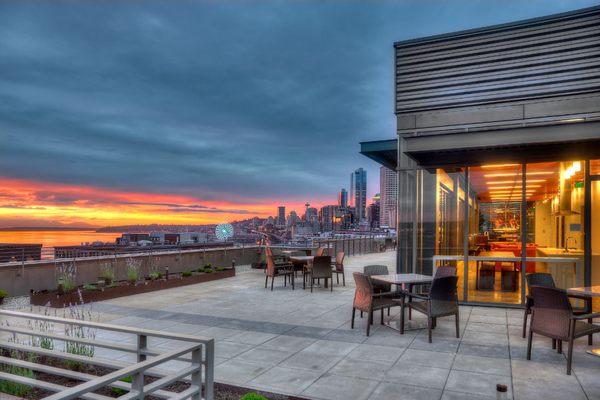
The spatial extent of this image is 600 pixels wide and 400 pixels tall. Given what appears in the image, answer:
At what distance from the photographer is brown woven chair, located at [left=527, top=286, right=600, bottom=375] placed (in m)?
4.62

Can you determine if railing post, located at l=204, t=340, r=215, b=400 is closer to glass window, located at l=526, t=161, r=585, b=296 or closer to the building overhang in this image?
the building overhang

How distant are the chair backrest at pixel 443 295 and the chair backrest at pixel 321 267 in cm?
439

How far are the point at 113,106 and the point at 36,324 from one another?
14.9m

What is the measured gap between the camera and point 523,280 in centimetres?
831

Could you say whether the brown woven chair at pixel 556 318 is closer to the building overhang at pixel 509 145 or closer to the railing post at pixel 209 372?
the building overhang at pixel 509 145

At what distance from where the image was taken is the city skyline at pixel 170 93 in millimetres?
13203

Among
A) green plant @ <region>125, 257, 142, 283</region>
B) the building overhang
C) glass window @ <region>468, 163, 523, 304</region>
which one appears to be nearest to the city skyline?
the building overhang

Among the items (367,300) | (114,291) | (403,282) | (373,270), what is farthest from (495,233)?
(114,291)

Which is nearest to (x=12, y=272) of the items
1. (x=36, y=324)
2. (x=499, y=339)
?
(x=36, y=324)

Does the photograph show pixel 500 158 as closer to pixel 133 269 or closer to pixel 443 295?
pixel 443 295

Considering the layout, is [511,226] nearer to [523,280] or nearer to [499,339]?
[523,280]

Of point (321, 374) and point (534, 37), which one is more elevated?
point (534, 37)

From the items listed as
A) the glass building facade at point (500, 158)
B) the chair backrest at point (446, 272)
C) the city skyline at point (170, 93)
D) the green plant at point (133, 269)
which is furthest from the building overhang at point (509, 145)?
the green plant at point (133, 269)

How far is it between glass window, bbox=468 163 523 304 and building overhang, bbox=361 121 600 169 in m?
0.41
